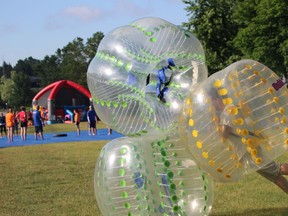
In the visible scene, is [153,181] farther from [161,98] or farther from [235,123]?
[235,123]

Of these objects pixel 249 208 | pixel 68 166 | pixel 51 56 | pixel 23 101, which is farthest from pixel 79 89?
pixel 51 56

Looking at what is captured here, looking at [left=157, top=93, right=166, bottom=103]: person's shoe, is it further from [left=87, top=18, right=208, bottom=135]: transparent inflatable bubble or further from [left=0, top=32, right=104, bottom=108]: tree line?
[left=0, top=32, right=104, bottom=108]: tree line

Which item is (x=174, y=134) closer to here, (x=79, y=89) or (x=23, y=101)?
(x=79, y=89)

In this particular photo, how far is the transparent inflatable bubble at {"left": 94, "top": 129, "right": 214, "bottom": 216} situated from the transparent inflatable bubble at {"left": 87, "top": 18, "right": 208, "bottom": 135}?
0.21 m

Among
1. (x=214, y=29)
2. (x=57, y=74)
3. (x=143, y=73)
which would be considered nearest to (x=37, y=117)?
(x=143, y=73)

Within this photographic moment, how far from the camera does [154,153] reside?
4086mm

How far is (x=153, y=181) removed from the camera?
400 centimetres

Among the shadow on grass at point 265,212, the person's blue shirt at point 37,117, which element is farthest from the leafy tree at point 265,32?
the shadow on grass at point 265,212

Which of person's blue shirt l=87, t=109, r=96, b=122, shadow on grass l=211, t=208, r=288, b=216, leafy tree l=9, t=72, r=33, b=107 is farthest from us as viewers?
leafy tree l=9, t=72, r=33, b=107

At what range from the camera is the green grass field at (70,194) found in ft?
19.0

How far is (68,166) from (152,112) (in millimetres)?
6057

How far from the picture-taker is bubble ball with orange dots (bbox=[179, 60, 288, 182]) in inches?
133

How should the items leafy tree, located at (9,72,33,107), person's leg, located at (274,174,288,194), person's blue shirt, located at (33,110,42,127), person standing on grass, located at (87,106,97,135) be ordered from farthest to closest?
leafy tree, located at (9,72,33,107), person standing on grass, located at (87,106,97,135), person's blue shirt, located at (33,110,42,127), person's leg, located at (274,174,288,194)

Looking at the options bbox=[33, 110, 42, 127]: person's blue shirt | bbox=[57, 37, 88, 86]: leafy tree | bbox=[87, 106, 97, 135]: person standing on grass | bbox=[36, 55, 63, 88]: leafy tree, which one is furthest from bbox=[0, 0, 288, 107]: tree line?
bbox=[36, 55, 63, 88]: leafy tree
